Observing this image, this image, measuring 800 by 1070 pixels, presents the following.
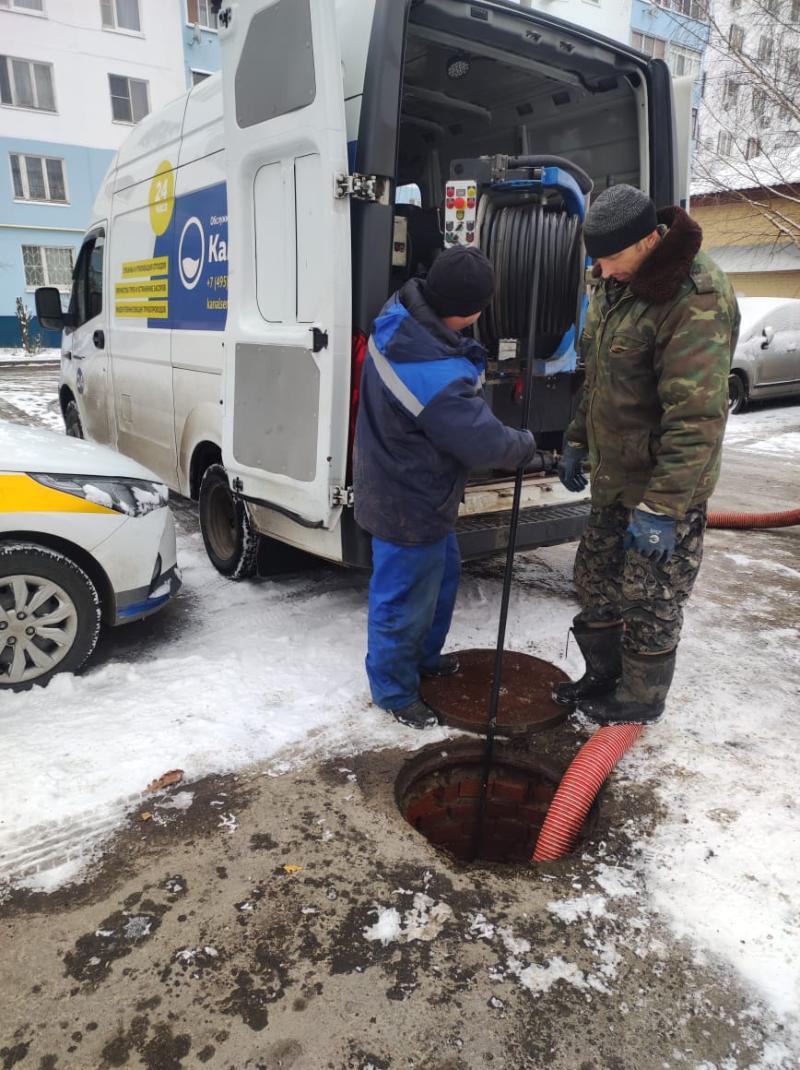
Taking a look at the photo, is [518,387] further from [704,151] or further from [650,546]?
[704,151]

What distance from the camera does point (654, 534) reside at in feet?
8.93

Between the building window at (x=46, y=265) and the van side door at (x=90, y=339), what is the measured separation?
65.8 feet

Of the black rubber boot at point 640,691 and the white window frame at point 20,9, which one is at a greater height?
the white window frame at point 20,9

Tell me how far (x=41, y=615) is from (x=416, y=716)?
1.70 meters

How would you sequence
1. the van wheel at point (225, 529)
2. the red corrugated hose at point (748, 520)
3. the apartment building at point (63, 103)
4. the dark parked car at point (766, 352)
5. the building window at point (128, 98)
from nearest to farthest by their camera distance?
the van wheel at point (225, 529), the red corrugated hose at point (748, 520), the dark parked car at point (766, 352), the apartment building at point (63, 103), the building window at point (128, 98)

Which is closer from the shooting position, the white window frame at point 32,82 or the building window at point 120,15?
the white window frame at point 32,82

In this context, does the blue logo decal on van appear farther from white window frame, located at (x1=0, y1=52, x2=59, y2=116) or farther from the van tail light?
white window frame, located at (x1=0, y1=52, x2=59, y2=116)

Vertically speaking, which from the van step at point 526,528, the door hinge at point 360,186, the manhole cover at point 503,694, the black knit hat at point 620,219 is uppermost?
the door hinge at point 360,186

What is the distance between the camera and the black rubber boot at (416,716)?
312cm

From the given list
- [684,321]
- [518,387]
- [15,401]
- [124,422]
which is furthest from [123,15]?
[684,321]

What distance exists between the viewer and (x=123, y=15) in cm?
2389

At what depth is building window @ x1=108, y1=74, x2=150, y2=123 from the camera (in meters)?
24.3

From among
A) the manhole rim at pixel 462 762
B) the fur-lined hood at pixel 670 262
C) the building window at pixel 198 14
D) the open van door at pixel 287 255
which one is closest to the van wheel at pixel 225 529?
the open van door at pixel 287 255

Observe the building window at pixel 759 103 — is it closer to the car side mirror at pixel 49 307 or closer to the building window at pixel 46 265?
the car side mirror at pixel 49 307
